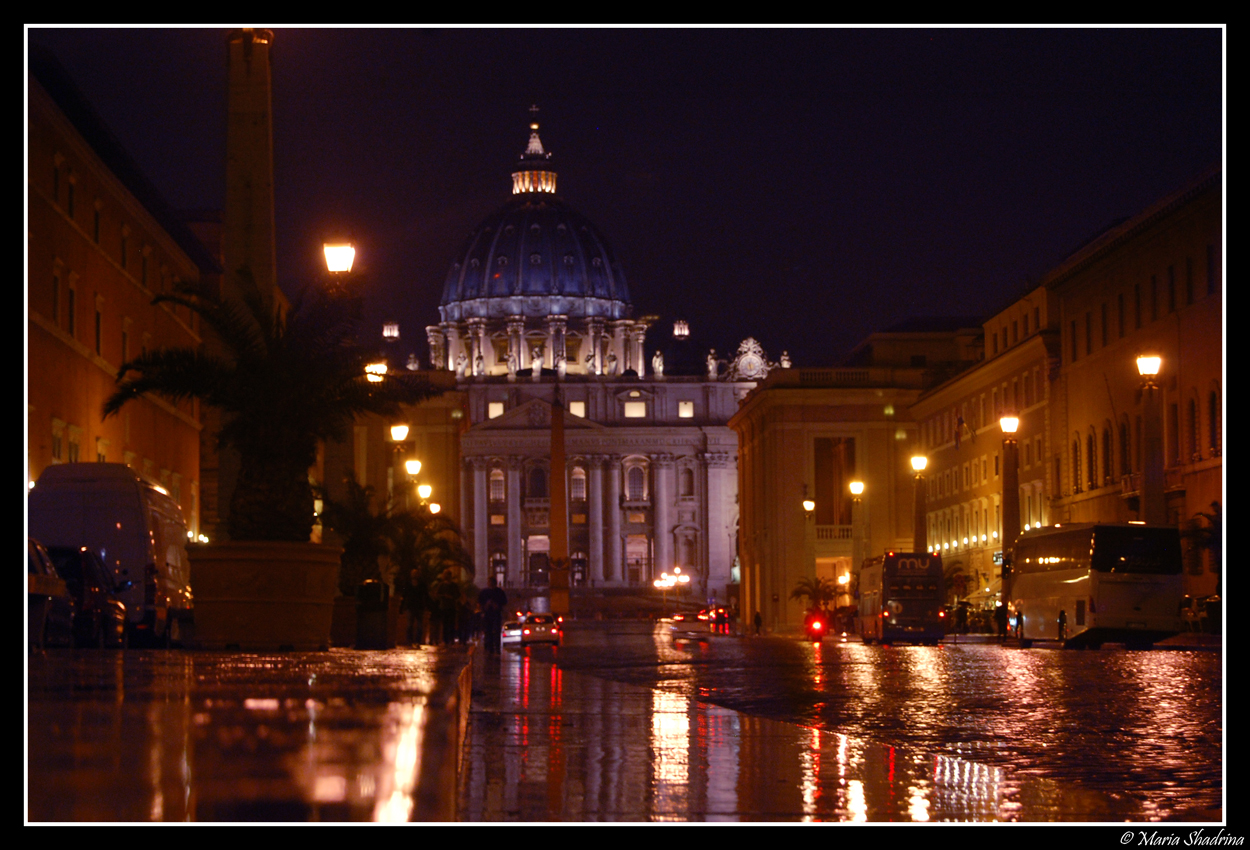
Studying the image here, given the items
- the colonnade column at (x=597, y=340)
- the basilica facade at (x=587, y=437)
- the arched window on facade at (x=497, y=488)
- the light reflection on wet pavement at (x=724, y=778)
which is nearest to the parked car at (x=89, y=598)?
the light reflection on wet pavement at (x=724, y=778)

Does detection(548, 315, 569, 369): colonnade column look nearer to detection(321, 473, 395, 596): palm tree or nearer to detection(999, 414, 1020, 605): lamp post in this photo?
detection(999, 414, 1020, 605): lamp post

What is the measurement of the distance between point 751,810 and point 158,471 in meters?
40.6

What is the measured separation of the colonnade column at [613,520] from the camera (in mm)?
160500

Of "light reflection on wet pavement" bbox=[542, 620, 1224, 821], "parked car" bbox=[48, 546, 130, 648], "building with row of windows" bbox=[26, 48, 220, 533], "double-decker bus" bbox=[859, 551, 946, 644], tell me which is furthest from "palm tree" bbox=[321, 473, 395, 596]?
"double-decker bus" bbox=[859, 551, 946, 644]

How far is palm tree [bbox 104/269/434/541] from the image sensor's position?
1953 centimetres

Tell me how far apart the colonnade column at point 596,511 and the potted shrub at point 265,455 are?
5522 inches

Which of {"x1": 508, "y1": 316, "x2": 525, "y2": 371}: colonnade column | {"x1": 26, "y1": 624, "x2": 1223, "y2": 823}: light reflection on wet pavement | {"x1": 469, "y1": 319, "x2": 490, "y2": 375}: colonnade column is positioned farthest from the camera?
{"x1": 469, "y1": 319, "x2": 490, "y2": 375}: colonnade column

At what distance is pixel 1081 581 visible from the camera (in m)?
37.2

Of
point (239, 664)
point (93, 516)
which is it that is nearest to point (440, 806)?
point (239, 664)

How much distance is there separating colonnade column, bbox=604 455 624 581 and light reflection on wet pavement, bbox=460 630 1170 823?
14565cm

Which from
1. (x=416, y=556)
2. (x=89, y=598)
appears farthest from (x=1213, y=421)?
(x=89, y=598)

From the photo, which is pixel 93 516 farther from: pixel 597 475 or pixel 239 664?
Answer: pixel 597 475

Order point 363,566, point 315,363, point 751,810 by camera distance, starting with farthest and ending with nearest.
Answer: point 363,566 → point 315,363 → point 751,810

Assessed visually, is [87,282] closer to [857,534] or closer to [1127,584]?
[1127,584]
